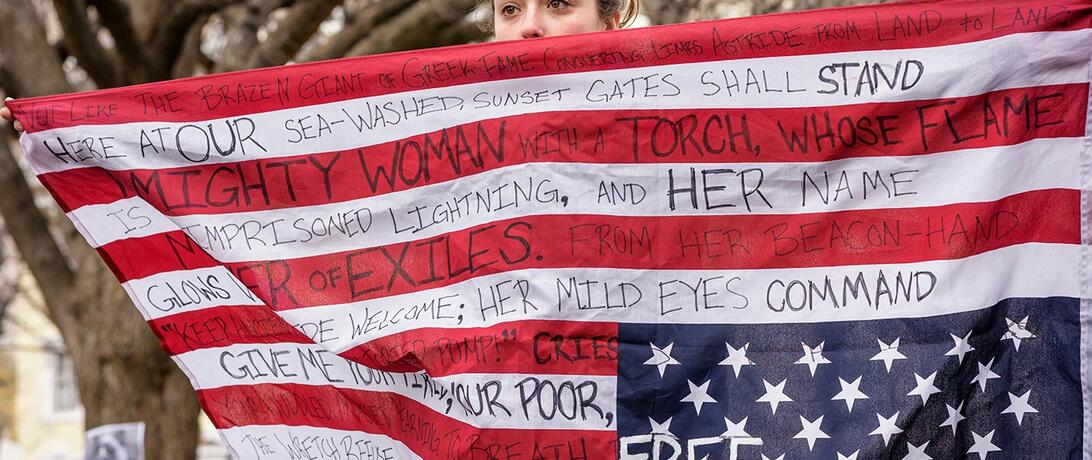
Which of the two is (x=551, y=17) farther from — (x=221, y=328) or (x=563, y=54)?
(x=221, y=328)

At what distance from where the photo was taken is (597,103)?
286 cm

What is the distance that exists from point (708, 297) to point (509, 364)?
480 millimetres

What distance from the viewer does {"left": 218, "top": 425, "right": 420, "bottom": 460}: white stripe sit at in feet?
9.46

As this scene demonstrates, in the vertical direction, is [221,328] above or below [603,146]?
below

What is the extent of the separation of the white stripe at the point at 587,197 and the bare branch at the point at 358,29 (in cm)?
409

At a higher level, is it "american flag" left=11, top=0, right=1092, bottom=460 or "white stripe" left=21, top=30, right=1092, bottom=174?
"white stripe" left=21, top=30, right=1092, bottom=174

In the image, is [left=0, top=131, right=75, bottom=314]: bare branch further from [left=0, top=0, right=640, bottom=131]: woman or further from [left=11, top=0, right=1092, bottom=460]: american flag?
[left=11, top=0, right=1092, bottom=460]: american flag

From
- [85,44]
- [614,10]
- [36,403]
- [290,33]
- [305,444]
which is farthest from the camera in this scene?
[36,403]

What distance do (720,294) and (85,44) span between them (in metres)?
4.69

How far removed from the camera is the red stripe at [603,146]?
2672 millimetres

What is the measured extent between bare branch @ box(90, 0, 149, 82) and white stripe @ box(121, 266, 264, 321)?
351cm

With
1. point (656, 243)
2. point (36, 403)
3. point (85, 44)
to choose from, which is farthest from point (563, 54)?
point (36, 403)

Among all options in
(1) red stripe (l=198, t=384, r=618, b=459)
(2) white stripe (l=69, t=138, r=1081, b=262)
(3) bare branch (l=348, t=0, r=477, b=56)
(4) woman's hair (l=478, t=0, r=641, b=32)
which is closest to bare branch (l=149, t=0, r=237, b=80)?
(3) bare branch (l=348, t=0, r=477, b=56)

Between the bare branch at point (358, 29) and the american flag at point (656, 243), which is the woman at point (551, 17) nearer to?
the american flag at point (656, 243)
